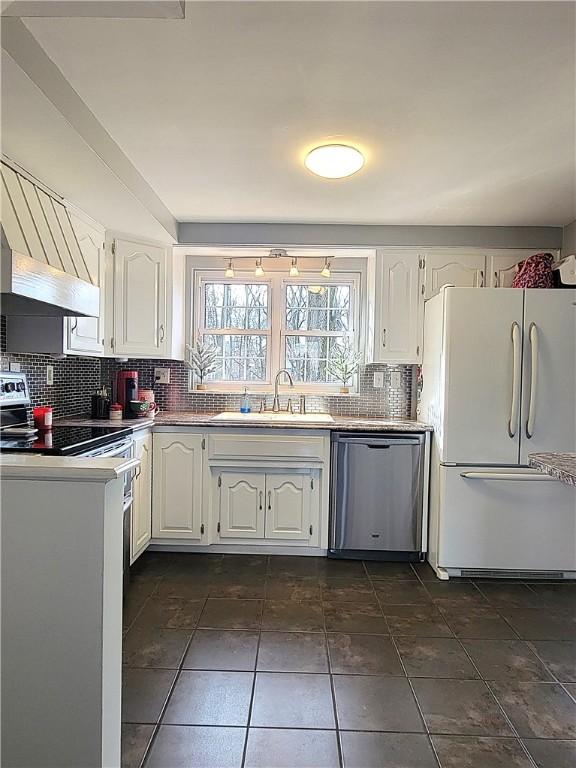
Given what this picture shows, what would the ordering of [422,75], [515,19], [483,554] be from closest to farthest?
[515,19] → [422,75] → [483,554]

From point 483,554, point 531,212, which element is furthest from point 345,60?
point 483,554

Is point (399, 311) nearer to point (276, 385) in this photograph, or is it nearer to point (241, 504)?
point (276, 385)

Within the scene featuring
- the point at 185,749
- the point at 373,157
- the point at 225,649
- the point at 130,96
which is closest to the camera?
the point at 185,749

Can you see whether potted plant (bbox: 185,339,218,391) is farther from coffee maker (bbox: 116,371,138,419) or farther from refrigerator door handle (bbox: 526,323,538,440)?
refrigerator door handle (bbox: 526,323,538,440)

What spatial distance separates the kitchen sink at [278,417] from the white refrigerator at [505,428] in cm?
91

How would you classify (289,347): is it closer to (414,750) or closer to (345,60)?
(345,60)

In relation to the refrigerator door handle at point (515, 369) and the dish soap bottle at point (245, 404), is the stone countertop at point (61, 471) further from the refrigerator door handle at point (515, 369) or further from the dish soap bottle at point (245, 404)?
the dish soap bottle at point (245, 404)

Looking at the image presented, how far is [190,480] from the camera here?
11.3 ft

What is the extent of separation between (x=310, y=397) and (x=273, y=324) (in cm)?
68

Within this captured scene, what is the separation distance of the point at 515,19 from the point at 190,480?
2.92 metres

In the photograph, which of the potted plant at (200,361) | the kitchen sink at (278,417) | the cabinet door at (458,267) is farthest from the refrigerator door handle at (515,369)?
the potted plant at (200,361)

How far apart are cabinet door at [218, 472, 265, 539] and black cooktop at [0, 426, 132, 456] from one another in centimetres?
84

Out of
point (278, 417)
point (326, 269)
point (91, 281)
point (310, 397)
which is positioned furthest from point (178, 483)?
point (326, 269)

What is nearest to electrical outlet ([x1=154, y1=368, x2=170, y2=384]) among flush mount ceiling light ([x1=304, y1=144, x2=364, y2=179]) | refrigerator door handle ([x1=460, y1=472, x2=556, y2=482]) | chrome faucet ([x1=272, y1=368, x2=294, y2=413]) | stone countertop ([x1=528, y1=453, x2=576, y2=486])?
chrome faucet ([x1=272, y1=368, x2=294, y2=413])
